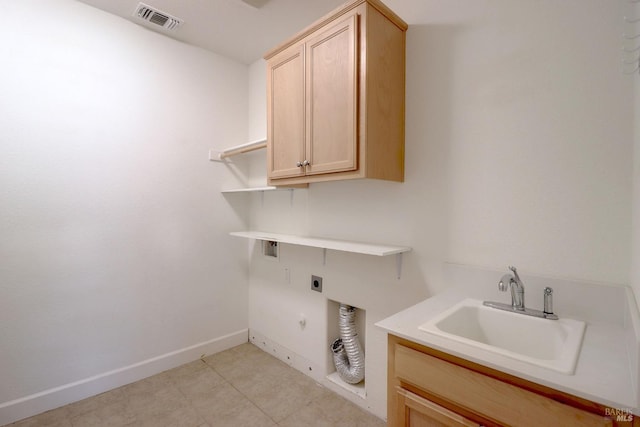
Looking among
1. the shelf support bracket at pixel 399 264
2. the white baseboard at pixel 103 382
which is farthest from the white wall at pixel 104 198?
the shelf support bracket at pixel 399 264

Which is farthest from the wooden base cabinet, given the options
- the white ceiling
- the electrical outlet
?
the white ceiling

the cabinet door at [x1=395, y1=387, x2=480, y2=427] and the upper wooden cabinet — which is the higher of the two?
the upper wooden cabinet

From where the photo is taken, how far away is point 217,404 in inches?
78.6

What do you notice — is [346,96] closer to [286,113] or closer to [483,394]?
[286,113]

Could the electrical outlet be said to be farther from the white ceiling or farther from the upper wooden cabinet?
the white ceiling

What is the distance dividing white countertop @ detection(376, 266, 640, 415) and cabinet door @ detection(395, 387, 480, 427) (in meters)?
0.21

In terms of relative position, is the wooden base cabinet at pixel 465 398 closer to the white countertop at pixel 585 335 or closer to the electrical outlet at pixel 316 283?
the white countertop at pixel 585 335

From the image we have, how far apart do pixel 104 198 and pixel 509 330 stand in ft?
8.56

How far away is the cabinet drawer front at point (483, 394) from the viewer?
2.48 feet

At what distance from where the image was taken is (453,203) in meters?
1.55

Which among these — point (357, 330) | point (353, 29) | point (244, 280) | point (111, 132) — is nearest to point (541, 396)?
point (357, 330)

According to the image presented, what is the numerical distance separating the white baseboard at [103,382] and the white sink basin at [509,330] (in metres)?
2.24

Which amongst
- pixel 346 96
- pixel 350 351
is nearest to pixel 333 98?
pixel 346 96

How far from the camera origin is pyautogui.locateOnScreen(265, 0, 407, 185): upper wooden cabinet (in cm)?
149
